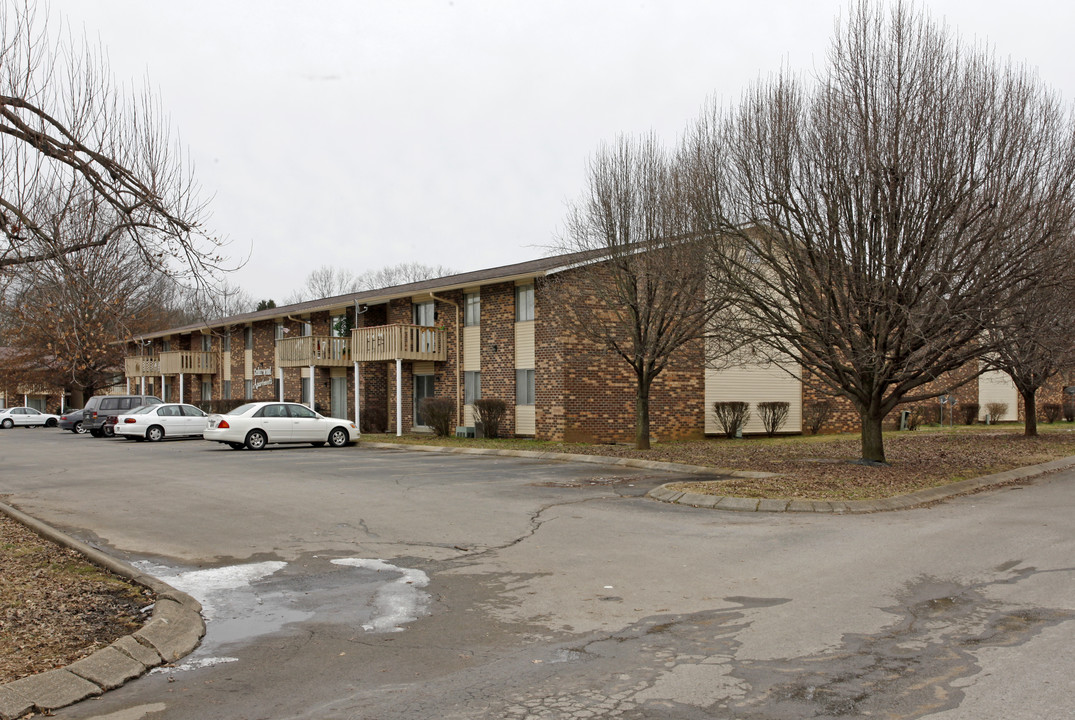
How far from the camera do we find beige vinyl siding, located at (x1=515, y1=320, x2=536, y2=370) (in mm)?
28453

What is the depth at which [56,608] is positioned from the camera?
22.5 ft

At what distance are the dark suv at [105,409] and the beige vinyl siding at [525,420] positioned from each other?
57.7ft

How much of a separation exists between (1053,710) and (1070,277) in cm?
1363

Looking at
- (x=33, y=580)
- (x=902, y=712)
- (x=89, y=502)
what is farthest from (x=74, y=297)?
(x=902, y=712)

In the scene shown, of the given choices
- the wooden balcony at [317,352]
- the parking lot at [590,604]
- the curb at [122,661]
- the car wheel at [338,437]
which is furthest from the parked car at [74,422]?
the curb at [122,661]

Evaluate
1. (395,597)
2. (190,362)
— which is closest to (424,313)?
(190,362)

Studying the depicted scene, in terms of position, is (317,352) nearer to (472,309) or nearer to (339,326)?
(339,326)

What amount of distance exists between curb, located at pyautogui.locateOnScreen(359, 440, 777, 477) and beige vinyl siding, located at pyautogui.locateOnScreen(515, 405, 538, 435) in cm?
375

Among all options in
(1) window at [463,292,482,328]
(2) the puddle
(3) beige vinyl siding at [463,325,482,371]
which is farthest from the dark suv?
(2) the puddle

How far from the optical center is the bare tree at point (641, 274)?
68.3 ft

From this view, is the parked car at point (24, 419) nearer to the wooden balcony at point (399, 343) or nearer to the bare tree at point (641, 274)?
the wooden balcony at point (399, 343)

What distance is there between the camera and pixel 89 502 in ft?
45.4

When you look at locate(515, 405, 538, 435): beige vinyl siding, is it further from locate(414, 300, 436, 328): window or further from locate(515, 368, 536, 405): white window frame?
locate(414, 300, 436, 328): window

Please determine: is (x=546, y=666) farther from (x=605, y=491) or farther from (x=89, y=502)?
(x=89, y=502)
